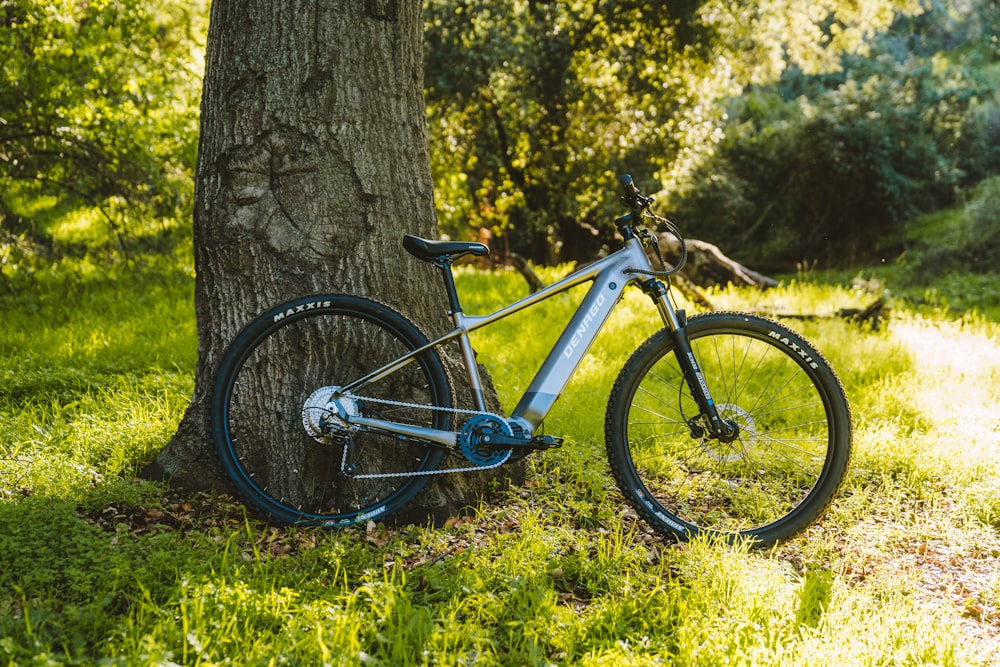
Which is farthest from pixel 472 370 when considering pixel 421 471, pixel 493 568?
pixel 493 568

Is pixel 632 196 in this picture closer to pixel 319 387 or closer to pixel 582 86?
pixel 319 387

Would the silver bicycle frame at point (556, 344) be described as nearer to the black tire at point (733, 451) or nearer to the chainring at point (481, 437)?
the chainring at point (481, 437)

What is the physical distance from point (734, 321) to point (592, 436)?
1336 millimetres

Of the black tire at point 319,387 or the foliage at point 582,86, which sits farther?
the foliage at point 582,86

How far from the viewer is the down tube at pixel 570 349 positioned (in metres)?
3.16

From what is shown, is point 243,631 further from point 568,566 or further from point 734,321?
point 734,321

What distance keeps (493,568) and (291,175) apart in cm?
181

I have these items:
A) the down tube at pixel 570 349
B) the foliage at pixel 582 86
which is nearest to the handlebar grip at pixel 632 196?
the down tube at pixel 570 349

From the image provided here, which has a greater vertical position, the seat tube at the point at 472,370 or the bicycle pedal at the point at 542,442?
the seat tube at the point at 472,370

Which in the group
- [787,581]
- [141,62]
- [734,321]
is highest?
[141,62]

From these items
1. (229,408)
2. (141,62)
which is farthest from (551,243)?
(229,408)

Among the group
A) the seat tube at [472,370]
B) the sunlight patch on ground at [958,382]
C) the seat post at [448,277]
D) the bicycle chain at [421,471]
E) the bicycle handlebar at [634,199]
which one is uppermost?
the bicycle handlebar at [634,199]

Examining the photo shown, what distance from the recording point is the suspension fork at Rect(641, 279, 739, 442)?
10.2ft

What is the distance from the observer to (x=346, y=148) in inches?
131
